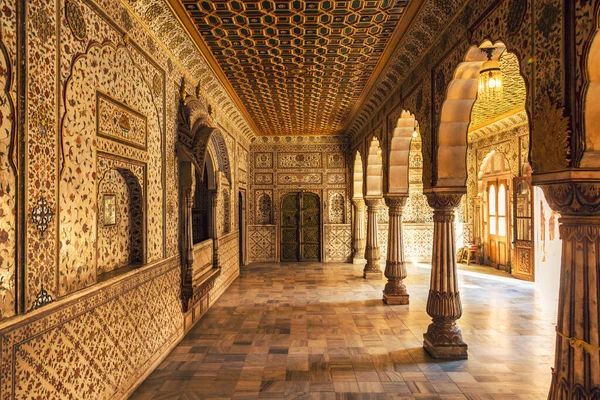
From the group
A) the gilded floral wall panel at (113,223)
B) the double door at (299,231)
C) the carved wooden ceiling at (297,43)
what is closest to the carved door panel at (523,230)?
the carved wooden ceiling at (297,43)

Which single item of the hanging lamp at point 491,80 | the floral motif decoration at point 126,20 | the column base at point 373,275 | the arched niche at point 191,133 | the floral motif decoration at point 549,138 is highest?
the floral motif decoration at point 126,20

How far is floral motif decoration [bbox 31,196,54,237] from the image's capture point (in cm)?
269

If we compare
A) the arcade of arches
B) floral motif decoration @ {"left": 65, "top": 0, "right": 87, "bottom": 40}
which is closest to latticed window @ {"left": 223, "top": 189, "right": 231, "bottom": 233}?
the arcade of arches

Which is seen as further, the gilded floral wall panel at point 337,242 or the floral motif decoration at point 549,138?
the gilded floral wall panel at point 337,242

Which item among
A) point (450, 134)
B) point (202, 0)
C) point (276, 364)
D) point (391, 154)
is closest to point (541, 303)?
point (391, 154)

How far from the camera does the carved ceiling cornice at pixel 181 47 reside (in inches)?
176

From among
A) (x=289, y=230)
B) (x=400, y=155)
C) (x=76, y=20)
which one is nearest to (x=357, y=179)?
(x=289, y=230)

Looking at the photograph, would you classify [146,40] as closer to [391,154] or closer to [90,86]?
[90,86]

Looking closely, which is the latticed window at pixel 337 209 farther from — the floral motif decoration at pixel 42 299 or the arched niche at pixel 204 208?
the floral motif decoration at pixel 42 299

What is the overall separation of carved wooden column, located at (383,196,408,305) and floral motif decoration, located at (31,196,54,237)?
20.8 feet

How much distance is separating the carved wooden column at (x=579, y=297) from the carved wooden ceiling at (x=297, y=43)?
3.01m

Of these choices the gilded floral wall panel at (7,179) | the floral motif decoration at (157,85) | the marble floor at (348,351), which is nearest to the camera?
the gilded floral wall panel at (7,179)

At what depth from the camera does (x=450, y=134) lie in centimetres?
511

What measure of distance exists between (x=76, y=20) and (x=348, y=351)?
4892 mm
